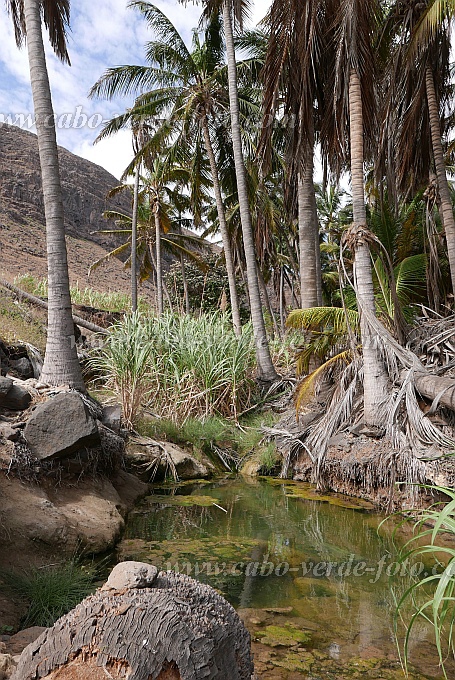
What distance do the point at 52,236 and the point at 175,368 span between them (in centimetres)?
311

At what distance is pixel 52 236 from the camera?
6.77 metres

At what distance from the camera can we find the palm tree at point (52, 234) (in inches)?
253

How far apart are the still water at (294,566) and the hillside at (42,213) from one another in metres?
25.1

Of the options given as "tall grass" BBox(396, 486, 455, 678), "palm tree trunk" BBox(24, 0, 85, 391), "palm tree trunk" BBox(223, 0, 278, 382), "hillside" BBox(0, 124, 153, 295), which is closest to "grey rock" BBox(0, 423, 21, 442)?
"palm tree trunk" BBox(24, 0, 85, 391)

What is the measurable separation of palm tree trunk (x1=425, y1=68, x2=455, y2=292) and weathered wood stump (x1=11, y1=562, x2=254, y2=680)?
7749mm

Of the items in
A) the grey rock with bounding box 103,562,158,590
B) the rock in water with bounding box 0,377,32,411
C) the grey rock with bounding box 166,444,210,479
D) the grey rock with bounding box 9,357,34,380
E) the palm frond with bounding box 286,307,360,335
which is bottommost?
the grey rock with bounding box 166,444,210,479

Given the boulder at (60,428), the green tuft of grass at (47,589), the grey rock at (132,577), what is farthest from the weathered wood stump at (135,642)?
the boulder at (60,428)

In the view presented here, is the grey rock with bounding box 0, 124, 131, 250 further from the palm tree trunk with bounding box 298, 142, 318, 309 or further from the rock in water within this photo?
the rock in water

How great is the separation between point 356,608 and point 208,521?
249cm

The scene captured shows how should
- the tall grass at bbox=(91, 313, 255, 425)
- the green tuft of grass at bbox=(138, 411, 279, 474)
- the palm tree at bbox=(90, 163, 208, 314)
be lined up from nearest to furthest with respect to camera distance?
1. the green tuft of grass at bbox=(138, 411, 279, 474)
2. the tall grass at bbox=(91, 313, 255, 425)
3. the palm tree at bbox=(90, 163, 208, 314)

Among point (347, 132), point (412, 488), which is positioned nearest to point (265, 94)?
point (347, 132)

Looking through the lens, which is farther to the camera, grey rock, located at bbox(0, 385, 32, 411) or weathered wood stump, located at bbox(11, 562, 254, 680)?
grey rock, located at bbox(0, 385, 32, 411)

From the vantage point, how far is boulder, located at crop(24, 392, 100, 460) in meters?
5.11

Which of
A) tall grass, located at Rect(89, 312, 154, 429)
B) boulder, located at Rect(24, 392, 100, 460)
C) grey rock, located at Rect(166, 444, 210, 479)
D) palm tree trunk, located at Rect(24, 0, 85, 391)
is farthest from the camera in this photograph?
tall grass, located at Rect(89, 312, 154, 429)
